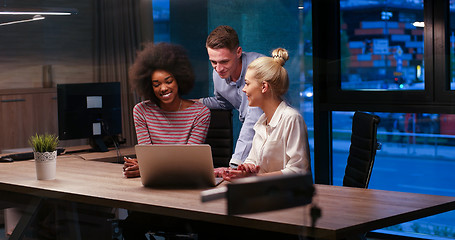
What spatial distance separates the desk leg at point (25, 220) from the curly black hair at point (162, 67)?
72 centimetres

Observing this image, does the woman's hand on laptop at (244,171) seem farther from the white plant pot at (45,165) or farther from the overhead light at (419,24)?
the overhead light at (419,24)

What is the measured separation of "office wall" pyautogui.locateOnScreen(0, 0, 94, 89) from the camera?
315 cm

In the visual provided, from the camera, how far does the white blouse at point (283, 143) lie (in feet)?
6.79

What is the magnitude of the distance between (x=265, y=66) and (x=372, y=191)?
0.60m

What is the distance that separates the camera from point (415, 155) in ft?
10.9

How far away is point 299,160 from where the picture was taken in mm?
2059

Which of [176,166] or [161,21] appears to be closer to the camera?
[176,166]

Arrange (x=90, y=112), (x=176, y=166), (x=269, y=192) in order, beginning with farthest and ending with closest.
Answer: (x=90, y=112) → (x=176, y=166) → (x=269, y=192)

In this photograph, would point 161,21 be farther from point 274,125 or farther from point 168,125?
point 274,125

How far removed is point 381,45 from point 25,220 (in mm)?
2101

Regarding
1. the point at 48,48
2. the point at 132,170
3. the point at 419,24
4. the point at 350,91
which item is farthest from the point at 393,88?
the point at 48,48

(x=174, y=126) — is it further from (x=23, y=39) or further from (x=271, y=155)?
(x=23, y=39)

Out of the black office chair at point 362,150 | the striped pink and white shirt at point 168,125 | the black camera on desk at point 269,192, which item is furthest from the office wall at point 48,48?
the black camera on desk at point 269,192

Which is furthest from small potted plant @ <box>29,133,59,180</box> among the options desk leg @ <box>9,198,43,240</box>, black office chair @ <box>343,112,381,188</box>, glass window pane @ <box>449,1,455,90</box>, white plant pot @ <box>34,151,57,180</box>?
glass window pane @ <box>449,1,455,90</box>
